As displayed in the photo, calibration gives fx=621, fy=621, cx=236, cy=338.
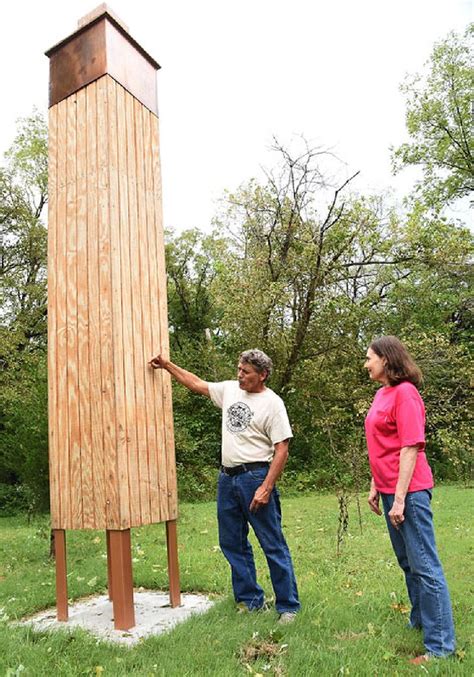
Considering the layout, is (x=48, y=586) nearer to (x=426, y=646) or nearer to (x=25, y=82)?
(x=426, y=646)

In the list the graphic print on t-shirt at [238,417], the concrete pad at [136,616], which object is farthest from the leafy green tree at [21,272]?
the graphic print on t-shirt at [238,417]

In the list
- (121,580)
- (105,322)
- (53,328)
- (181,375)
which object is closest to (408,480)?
(181,375)

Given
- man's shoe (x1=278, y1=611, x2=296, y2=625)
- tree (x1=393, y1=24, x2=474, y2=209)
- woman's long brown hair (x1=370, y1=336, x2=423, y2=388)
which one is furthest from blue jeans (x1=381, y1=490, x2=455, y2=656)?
tree (x1=393, y1=24, x2=474, y2=209)

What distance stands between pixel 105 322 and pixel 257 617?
1964 millimetres

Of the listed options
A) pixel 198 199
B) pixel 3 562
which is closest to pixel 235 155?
pixel 198 199

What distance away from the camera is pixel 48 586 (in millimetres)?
4883

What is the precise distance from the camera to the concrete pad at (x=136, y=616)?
352 centimetres

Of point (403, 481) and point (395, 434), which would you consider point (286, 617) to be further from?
point (395, 434)

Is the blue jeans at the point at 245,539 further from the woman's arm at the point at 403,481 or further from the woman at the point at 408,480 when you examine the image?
the woman's arm at the point at 403,481

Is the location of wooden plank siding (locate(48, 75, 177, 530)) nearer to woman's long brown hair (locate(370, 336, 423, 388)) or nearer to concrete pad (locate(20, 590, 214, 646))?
concrete pad (locate(20, 590, 214, 646))

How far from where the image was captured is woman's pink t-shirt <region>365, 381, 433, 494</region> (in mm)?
3012

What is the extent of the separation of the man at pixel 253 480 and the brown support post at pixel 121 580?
0.61m

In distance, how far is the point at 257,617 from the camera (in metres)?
3.61

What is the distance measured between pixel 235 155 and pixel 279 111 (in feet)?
17.1
